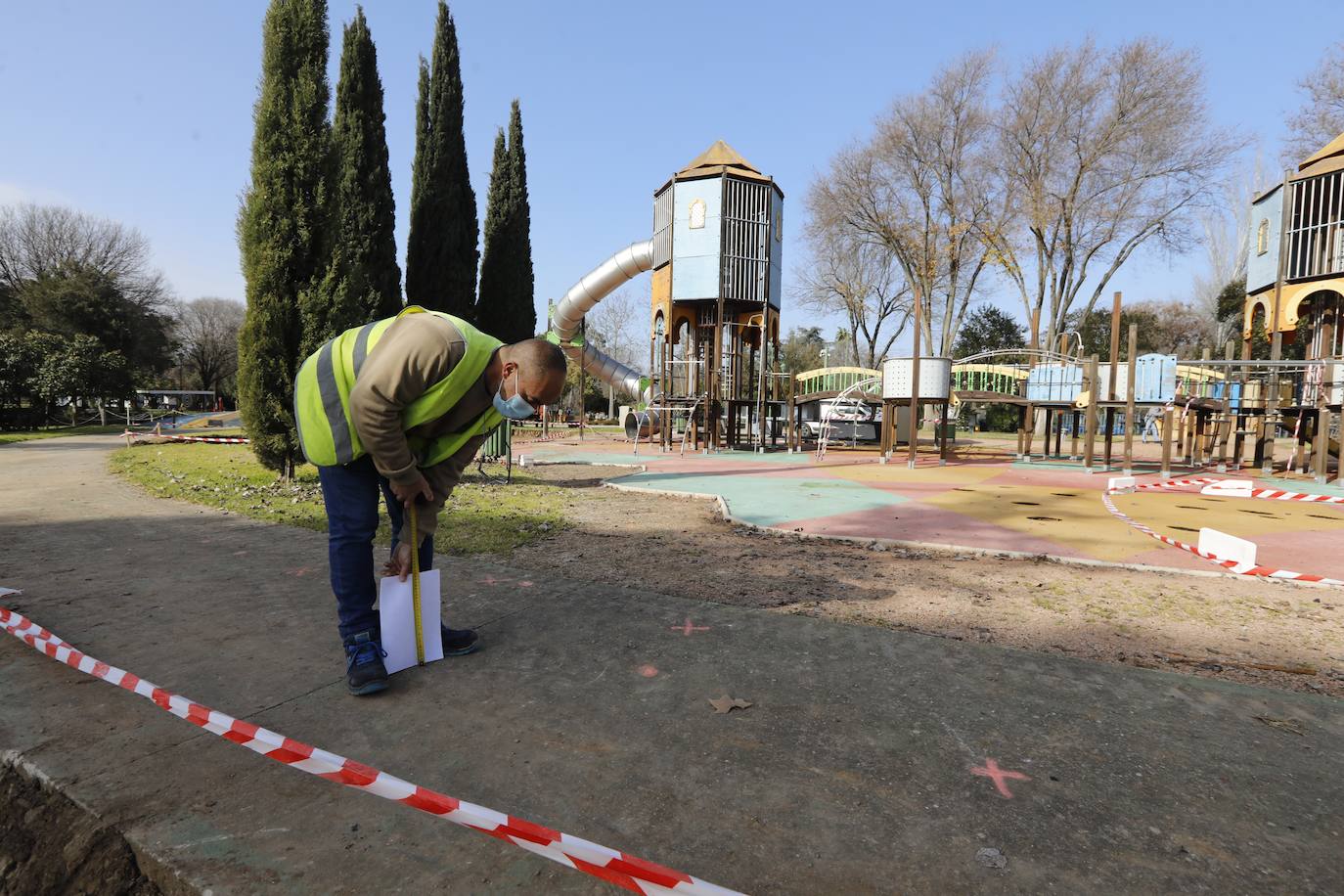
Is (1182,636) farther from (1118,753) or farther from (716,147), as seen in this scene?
(716,147)

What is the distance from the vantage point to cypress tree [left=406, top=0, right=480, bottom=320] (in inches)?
725

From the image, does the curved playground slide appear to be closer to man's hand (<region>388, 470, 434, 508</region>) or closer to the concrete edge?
man's hand (<region>388, 470, 434, 508</region>)

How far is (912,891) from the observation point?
1523mm

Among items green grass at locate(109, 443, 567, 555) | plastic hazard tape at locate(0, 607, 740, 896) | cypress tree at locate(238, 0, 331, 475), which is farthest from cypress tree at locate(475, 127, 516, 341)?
plastic hazard tape at locate(0, 607, 740, 896)

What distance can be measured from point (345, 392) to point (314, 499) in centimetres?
645

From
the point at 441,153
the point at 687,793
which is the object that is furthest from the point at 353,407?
the point at 441,153

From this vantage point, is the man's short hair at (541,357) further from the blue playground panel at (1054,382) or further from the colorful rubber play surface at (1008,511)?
the blue playground panel at (1054,382)

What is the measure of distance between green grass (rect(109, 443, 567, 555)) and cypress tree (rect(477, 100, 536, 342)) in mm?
11330

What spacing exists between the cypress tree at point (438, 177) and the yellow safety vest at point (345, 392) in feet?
54.9

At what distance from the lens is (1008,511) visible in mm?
7836

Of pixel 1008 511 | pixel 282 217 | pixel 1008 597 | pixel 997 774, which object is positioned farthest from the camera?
pixel 282 217

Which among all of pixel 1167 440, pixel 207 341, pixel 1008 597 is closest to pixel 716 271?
pixel 1167 440

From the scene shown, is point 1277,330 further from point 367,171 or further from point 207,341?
point 207,341

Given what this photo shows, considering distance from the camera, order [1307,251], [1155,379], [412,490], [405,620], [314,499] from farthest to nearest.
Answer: [1307,251] < [1155,379] < [314,499] < [405,620] < [412,490]
